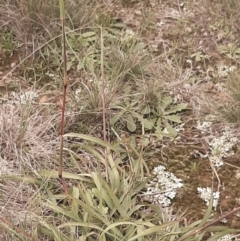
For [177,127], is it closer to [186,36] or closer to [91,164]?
[91,164]

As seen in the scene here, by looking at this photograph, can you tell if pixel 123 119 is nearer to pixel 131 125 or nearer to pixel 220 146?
pixel 131 125

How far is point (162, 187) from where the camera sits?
2.12 meters

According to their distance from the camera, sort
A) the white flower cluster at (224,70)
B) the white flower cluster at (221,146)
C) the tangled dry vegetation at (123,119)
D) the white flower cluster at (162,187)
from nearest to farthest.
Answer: the tangled dry vegetation at (123,119) < the white flower cluster at (162,187) < the white flower cluster at (221,146) < the white flower cluster at (224,70)

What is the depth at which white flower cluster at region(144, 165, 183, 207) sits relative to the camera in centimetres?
208

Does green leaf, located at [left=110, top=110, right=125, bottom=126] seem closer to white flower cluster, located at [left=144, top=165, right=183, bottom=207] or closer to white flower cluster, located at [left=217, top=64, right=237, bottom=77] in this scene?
white flower cluster, located at [left=144, top=165, right=183, bottom=207]

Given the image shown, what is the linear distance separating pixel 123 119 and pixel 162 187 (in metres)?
0.35

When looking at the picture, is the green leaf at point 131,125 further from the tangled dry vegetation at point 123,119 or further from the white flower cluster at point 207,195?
the white flower cluster at point 207,195

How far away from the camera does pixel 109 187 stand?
76.9 inches

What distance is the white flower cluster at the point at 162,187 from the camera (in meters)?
2.08

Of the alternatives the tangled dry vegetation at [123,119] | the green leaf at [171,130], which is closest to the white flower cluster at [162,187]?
the tangled dry vegetation at [123,119]

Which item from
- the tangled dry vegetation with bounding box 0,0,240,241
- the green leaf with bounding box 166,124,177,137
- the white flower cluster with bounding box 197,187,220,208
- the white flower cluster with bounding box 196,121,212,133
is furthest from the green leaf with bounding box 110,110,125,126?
the white flower cluster with bounding box 197,187,220,208

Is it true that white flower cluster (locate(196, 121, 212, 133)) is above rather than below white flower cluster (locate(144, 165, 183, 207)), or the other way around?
above

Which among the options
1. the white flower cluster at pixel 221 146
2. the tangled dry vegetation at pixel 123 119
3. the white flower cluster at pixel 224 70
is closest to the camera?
the tangled dry vegetation at pixel 123 119

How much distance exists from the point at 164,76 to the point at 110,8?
1.82 feet
